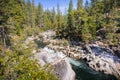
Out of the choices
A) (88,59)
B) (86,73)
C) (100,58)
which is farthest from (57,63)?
(100,58)

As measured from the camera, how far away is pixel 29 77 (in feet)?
41.2

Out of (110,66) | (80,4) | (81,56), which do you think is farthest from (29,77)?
(80,4)

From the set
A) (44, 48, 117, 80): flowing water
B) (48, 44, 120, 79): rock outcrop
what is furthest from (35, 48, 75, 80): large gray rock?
(48, 44, 120, 79): rock outcrop

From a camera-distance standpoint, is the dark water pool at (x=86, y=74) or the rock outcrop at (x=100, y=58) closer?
the dark water pool at (x=86, y=74)

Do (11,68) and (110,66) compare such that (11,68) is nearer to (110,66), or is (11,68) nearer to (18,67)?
(18,67)

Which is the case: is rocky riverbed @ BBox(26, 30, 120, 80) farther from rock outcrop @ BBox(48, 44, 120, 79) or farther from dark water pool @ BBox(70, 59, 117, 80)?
dark water pool @ BBox(70, 59, 117, 80)

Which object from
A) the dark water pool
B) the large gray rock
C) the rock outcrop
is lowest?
the dark water pool

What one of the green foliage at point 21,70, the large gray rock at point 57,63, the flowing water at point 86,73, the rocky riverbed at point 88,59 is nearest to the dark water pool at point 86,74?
the flowing water at point 86,73

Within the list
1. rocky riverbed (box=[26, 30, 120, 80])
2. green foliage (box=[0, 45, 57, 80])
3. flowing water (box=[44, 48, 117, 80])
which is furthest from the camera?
flowing water (box=[44, 48, 117, 80])

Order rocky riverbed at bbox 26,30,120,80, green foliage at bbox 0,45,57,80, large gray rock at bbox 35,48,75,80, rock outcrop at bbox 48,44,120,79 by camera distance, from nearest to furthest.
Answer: green foliage at bbox 0,45,57,80 < large gray rock at bbox 35,48,75,80 < rocky riverbed at bbox 26,30,120,80 < rock outcrop at bbox 48,44,120,79

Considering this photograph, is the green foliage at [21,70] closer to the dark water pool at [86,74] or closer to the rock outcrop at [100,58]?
the dark water pool at [86,74]

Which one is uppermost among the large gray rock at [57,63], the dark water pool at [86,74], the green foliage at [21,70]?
the green foliage at [21,70]

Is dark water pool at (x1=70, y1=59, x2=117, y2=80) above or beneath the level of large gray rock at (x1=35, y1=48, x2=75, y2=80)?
beneath

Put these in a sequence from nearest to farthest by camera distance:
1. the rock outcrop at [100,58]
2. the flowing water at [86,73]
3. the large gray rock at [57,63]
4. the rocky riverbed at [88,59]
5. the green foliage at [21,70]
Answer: the green foliage at [21,70] → the large gray rock at [57,63] → the rocky riverbed at [88,59] → the flowing water at [86,73] → the rock outcrop at [100,58]
